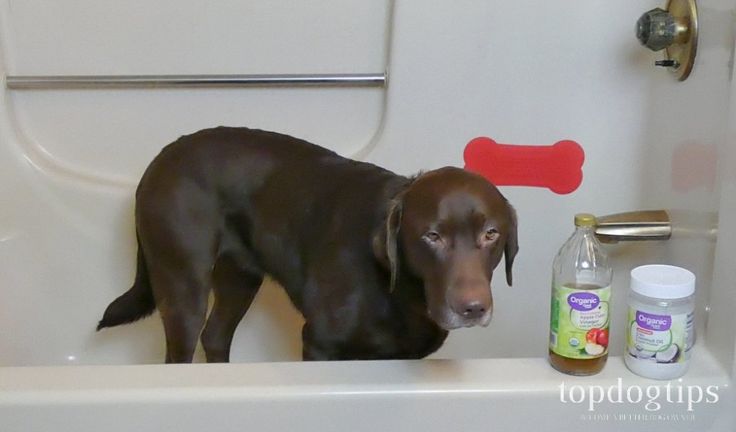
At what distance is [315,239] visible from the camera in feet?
4.53

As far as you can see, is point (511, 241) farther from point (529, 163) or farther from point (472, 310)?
point (529, 163)

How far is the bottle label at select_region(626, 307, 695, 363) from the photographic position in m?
1.05

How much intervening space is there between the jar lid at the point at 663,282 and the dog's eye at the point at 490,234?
0.56 feet

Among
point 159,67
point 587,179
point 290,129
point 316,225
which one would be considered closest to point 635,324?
point 316,225

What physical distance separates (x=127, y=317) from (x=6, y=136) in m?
0.45

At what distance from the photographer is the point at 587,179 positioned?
5.42ft

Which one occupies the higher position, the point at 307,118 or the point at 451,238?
the point at 307,118

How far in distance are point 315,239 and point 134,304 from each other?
1.18ft

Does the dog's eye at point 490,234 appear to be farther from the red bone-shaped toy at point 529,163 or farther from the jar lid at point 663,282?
the red bone-shaped toy at point 529,163

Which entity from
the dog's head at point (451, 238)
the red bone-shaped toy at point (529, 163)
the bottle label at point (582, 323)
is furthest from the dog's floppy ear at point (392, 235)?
the red bone-shaped toy at point (529, 163)

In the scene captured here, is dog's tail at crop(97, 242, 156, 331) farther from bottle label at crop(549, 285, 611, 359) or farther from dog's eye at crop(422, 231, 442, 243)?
bottle label at crop(549, 285, 611, 359)

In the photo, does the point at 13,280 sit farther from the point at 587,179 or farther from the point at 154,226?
the point at 587,179

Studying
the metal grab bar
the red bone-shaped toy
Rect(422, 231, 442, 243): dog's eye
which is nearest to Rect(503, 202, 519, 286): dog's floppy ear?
Rect(422, 231, 442, 243): dog's eye

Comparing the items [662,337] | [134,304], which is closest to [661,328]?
[662,337]
